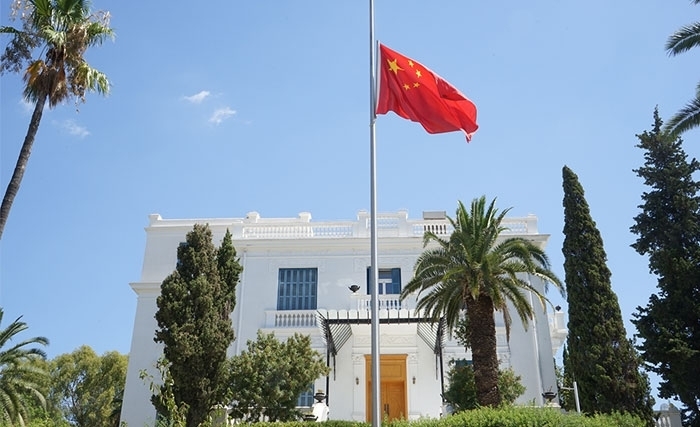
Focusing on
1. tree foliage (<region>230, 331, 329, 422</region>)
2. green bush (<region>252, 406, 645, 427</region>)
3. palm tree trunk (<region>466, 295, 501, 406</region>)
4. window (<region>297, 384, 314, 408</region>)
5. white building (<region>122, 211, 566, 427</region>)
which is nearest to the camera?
green bush (<region>252, 406, 645, 427</region>)

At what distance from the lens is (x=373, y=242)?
11961 millimetres

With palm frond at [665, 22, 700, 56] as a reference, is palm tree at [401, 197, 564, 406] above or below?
below

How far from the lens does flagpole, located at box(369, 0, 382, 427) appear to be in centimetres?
1061

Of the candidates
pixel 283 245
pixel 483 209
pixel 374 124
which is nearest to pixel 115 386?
pixel 283 245

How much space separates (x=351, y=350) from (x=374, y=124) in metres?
14.1

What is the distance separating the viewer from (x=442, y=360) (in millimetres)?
23906

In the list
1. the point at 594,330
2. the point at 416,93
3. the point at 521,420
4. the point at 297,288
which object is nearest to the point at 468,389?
the point at 594,330

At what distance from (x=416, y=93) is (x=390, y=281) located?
14349 mm

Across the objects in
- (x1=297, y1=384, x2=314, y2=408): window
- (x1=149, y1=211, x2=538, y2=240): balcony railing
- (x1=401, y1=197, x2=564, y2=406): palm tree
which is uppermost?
(x1=149, y1=211, x2=538, y2=240): balcony railing

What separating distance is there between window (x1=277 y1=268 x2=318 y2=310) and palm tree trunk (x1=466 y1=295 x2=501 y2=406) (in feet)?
30.8

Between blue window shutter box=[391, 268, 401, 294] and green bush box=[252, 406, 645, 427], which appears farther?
blue window shutter box=[391, 268, 401, 294]

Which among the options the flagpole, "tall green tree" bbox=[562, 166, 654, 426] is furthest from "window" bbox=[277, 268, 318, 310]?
the flagpole

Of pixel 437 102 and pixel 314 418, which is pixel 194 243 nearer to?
pixel 314 418

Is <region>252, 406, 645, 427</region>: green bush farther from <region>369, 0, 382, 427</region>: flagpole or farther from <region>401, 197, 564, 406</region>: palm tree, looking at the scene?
<region>369, 0, 382, 427</region>: flagpole
